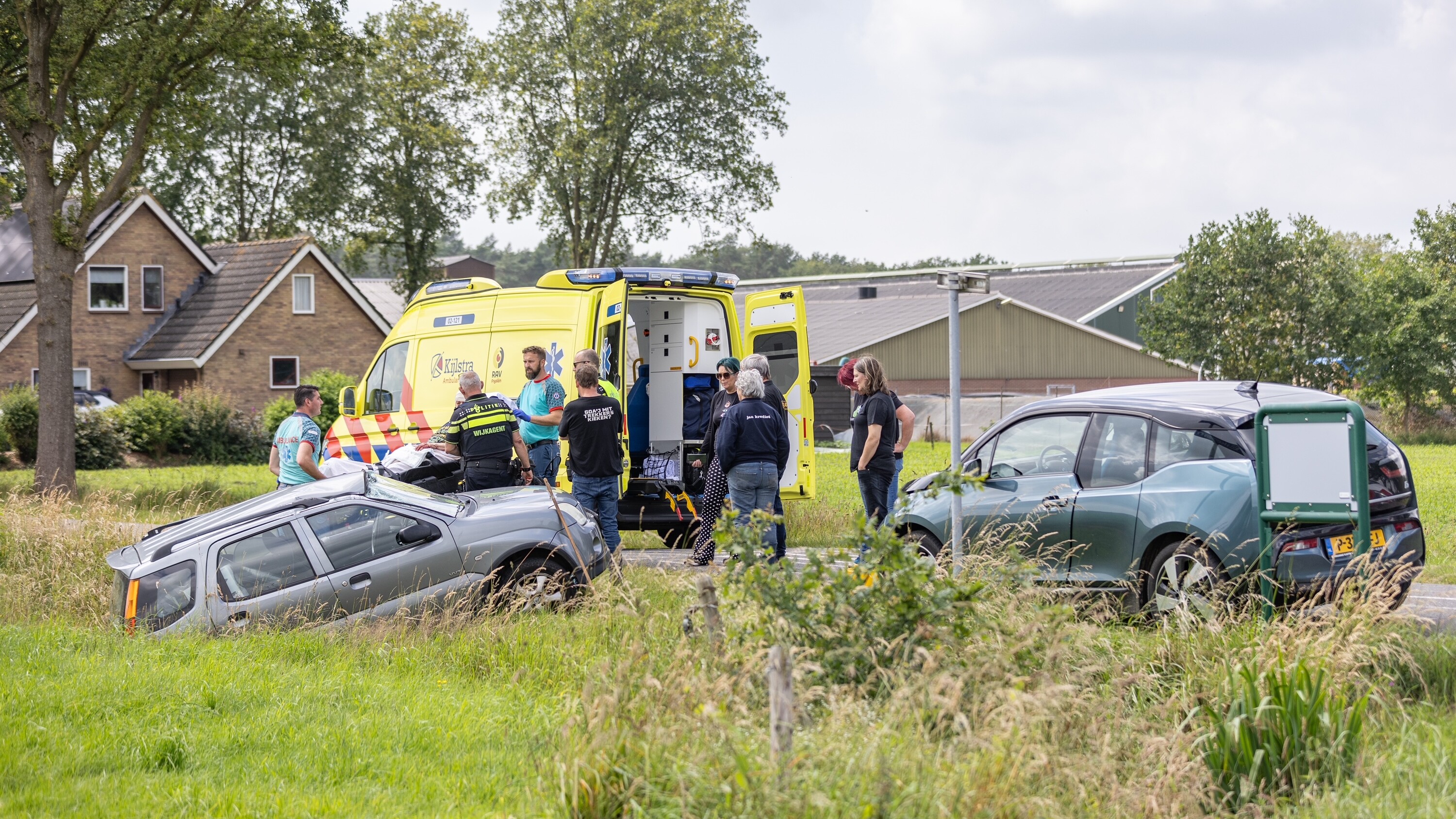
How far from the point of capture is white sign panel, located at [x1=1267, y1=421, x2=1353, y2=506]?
6254 mm

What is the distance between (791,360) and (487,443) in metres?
3.12

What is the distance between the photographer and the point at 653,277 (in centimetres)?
1119

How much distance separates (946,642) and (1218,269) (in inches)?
1259

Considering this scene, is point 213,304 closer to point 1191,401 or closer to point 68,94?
point 68,94

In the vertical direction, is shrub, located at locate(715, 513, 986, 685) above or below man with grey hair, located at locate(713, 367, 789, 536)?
below

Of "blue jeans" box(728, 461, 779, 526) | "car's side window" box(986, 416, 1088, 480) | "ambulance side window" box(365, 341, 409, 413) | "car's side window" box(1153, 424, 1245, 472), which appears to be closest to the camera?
"car's side window" box(1153, 424, 1245, 472)

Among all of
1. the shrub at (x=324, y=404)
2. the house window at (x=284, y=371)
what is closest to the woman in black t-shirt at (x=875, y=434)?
the shrub at (x=324, y=404)

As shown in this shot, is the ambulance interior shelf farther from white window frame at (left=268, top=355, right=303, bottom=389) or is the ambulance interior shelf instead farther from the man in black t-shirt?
white window frame at (left=268, top=355, right=303, bottom=389)

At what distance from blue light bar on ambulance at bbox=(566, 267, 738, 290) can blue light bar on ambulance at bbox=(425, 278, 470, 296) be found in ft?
5.20

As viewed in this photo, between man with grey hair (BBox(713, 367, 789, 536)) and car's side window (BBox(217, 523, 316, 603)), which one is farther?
man with grey hair (BBox(713, 367, 789, 536))

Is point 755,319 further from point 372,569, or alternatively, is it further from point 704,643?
point 704,643

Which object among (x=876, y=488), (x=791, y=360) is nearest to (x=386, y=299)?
(x=791, y=360)

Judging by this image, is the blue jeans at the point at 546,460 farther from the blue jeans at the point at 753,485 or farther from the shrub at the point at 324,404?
the shrub at the point at 324,404

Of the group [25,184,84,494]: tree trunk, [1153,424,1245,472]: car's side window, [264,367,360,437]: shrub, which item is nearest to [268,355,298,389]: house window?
[264,367,360,437]: shrub
